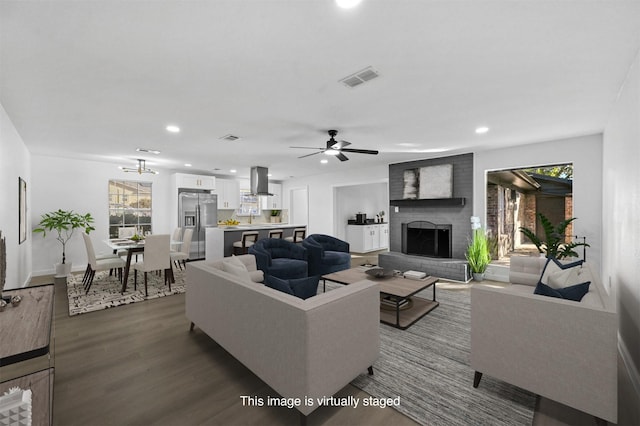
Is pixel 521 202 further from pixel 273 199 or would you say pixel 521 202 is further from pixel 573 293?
pixel 573 293

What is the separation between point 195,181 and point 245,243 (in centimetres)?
261

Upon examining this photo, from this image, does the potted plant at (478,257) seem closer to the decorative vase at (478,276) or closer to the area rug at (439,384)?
the decorative vase at (478,276)

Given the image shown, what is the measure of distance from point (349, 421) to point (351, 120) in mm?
3130

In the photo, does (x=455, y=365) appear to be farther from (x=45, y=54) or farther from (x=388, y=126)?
(x=45, y=54)

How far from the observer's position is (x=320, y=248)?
5.07 m

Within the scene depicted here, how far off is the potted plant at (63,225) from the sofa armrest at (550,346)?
7.05m

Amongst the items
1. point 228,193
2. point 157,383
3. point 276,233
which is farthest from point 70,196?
point 157,383

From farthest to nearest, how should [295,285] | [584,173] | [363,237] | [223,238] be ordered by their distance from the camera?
[363,237] → [223,238] → [584,173] → [295,285]

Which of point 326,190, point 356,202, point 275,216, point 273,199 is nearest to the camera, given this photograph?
point 326,190

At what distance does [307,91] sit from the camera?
8.92 ft

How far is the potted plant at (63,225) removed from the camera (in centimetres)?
550

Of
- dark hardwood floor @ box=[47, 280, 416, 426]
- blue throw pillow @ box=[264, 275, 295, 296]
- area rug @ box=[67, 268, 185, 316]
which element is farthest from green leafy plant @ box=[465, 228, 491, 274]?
area rug @ box=[67, 268, 185, 316]

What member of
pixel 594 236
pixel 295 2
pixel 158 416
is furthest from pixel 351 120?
pixel 594 236

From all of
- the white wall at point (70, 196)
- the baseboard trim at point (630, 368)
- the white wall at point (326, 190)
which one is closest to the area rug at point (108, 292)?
the white wall at point (70, 196)
